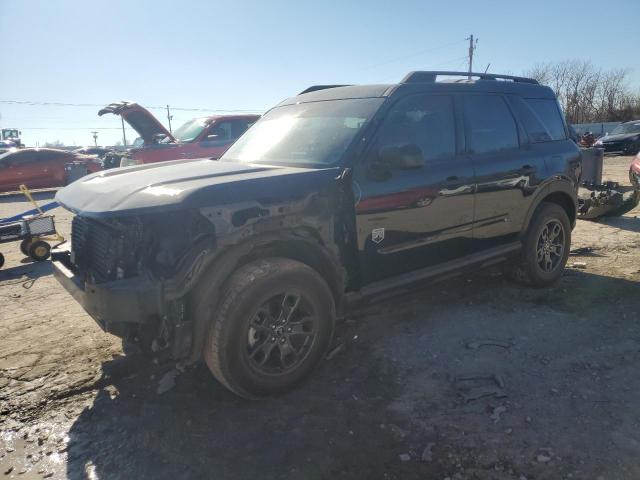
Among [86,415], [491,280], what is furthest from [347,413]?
[491,280]

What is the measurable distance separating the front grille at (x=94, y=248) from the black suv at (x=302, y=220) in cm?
1

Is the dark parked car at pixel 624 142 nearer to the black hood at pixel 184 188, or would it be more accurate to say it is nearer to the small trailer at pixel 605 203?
the small trailer at pixel 605 203

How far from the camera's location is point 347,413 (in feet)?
9.70

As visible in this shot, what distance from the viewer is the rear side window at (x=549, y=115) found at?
4.88 m

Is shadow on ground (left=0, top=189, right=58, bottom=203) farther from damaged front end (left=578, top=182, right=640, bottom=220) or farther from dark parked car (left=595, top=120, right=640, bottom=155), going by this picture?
dark parked car (left=595, top=120, right=640, bottom=155)

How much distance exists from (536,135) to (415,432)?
3.36 m

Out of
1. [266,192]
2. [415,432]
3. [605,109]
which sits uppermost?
[605,109]

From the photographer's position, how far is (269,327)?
307cm

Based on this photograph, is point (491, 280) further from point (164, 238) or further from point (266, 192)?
point (164, 238)

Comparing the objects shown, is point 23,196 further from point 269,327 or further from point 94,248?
point 269,327

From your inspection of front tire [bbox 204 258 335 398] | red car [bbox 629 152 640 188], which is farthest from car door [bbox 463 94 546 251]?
red car [bbox 629 152 640 188]

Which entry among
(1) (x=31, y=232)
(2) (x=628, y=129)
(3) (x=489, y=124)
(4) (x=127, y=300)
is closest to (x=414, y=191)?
(3) (x=489, y=124)

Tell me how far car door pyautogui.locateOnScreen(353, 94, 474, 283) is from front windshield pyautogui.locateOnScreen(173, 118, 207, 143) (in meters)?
7.83

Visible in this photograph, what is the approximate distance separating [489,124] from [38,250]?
19.5 ft
